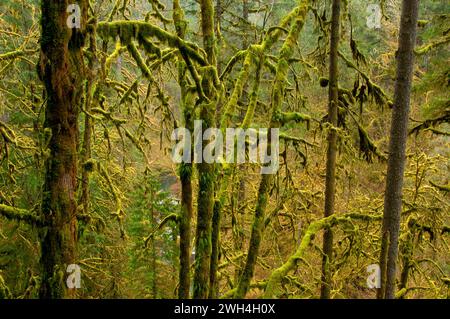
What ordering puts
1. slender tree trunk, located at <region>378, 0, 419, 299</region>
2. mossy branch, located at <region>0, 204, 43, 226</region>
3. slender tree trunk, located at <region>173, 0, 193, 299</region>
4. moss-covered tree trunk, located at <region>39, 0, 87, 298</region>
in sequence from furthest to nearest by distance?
slender tree trunk, located at <region>173, 0, 193, 299</region> < slender tree trunk, located at <region>378, 0, 419, 299</region> < mossy branch, located at <region>0, 204, 43, 226</region> < moss-covered tree trunk, located at <region>39, 0, 87, 298</region>

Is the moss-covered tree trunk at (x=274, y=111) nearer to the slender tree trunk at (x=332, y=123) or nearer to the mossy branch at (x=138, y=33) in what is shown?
the slender tree trunk at (x=332, y=123)

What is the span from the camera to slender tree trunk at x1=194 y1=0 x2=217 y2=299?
626cm

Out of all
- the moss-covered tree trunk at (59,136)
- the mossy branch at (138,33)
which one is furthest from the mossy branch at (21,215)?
the mossy branch at (138,33)

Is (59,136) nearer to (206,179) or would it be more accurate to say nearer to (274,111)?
(206,179)

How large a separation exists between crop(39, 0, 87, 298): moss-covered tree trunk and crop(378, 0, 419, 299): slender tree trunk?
4.45m

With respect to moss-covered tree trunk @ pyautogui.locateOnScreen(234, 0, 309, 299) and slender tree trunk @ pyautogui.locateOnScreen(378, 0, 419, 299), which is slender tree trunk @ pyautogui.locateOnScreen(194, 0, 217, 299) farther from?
slender tree trunk @ pyautogui.locateOnScreen(378, 0, 419, 299)

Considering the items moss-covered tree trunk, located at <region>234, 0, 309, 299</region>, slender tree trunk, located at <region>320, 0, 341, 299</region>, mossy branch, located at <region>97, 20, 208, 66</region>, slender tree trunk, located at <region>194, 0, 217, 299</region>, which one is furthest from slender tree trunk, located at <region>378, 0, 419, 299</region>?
mossy branch, located at <region>97, 20, 208, 66</region>

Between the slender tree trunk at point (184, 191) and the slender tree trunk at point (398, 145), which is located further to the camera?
the slender tree trunk at point (184, 191)

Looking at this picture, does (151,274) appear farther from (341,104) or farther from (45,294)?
(45,294)

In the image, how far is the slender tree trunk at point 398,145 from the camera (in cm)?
615

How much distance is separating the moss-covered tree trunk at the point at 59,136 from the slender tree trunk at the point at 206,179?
7.79 feet

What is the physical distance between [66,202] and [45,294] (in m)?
0.91

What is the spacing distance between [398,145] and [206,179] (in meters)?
2.89

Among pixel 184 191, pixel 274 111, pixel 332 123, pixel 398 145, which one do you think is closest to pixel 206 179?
pixel 184 191
